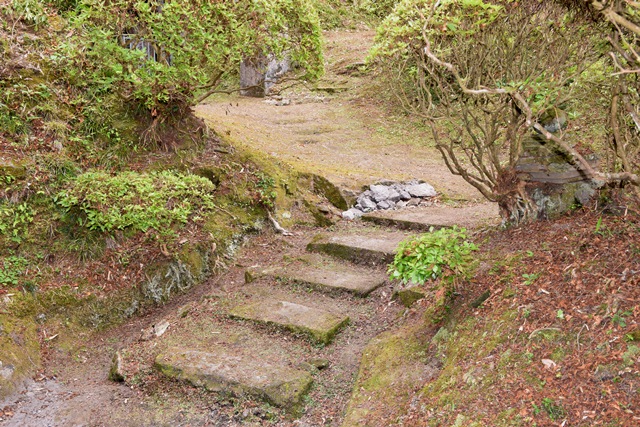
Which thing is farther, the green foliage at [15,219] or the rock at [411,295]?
the green foliage at [15,219]

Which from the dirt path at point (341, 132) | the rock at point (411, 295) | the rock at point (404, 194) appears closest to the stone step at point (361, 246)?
the rock at point (411, 295)

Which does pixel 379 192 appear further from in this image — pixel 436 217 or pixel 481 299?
pixel 481 299

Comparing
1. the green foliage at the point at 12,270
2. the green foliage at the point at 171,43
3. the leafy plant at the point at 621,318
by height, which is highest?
the green foliage at the point at 171,43

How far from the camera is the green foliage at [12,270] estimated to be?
17.5 ft

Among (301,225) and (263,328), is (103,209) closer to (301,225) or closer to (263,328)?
(263,328)

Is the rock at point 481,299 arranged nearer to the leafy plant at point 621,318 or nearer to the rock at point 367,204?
the leafy plant at point 621,318

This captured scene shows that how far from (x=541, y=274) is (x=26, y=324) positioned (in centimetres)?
454

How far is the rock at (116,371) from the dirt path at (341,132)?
4.42 m

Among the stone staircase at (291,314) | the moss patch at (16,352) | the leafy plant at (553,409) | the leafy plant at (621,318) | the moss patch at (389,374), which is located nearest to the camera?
the leafy plant at (553,409)

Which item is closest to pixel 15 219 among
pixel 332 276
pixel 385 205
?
pixel 332 276

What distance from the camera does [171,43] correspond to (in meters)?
6.36

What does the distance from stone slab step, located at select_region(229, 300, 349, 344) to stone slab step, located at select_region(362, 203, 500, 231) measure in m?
2.23

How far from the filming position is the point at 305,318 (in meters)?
5.20

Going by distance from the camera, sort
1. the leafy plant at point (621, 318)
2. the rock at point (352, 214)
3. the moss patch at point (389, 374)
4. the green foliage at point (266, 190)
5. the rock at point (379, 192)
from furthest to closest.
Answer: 1. the rock at point (379, 192)
2. the rock at point (352, 214)
3. the green foliage at point (266, 190)
4. the moss patch at point (389, 374)
5. the leafy plant at point (621, 318)
